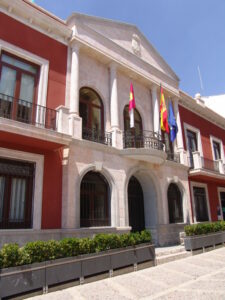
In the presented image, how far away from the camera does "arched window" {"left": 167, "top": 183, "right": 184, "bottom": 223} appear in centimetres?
1266

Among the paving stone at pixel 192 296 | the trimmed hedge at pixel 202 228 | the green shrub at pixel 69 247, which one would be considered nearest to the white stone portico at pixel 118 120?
the trimmed hedge at pixel 202 228

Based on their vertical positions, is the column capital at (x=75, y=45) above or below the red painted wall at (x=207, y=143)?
above

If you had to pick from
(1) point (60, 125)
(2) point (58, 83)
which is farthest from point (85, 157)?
(2) point (58, 83)

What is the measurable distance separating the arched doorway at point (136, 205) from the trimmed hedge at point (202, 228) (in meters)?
2.60

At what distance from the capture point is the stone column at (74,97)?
9.25 metres

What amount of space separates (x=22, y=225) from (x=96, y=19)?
32.3 feet

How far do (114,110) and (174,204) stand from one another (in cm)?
612

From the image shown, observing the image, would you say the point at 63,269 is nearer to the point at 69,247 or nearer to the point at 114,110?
the point at 69,247

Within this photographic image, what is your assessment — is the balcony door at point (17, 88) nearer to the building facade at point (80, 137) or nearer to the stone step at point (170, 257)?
the building facade at point (80, 137)

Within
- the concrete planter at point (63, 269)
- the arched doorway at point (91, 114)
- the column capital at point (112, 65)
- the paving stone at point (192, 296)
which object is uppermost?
the column capital at point (112, 65)

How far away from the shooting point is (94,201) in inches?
374

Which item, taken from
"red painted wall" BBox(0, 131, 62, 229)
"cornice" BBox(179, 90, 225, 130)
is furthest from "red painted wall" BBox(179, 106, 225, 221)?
"red painted wall" BBox(0, 131, 62, 229)

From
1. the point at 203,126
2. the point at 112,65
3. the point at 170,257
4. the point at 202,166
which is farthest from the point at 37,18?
the point at 203,126

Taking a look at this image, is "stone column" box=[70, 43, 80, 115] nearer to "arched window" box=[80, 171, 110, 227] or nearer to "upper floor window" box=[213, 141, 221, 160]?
"arched window" box=[80, 171, 110, 227]
